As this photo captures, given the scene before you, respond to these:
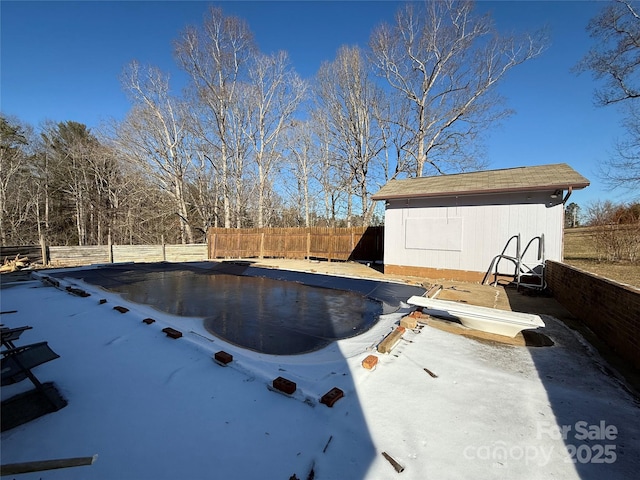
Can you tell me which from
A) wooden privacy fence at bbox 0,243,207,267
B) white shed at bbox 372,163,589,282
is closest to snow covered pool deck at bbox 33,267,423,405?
white shed at bbox 372,163,589,282

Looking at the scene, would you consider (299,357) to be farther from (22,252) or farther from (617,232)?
(22,252)

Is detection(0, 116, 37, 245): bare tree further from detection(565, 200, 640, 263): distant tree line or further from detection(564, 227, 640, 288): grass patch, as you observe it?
detection(565, 200, 640, 263): distant tree line

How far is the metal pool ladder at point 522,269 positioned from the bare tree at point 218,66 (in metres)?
15.9

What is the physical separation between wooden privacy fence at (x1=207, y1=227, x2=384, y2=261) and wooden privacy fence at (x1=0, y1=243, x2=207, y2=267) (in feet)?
4.58

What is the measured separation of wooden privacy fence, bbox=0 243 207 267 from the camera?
505 inches

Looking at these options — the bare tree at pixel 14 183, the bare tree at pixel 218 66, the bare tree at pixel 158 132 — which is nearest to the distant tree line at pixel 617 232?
the bare tree at pixel 218 66

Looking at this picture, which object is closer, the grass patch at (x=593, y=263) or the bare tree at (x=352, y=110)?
the grass patch at (x=593, y=263)

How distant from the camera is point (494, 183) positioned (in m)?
8.40

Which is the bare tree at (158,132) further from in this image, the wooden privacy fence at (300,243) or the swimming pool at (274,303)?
the swimming pool at (274,303)

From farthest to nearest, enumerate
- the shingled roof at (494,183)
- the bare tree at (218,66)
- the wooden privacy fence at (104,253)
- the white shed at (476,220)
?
the bare tree at (218,66), the wooden privacy fence at (104,253), the white shed at (476,220), the shingled roof at (494,183)

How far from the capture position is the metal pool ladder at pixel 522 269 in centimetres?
705

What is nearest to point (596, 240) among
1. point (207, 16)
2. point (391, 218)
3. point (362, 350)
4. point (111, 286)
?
point (391, 218)

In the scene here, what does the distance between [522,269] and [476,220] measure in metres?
1.84

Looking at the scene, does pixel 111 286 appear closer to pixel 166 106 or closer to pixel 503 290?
pixel 503 290
